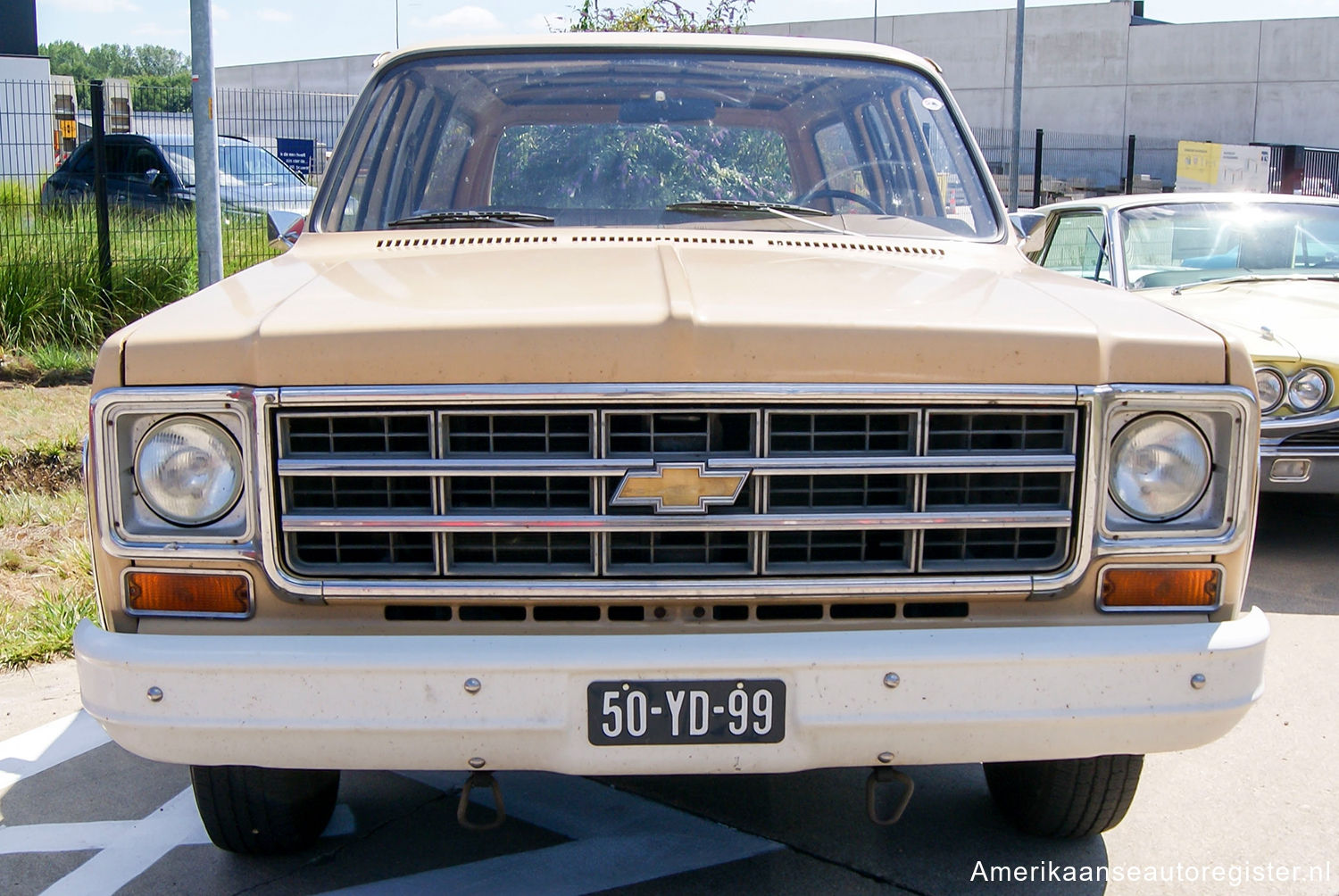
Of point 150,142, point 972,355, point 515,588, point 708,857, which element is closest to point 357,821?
point 708,857

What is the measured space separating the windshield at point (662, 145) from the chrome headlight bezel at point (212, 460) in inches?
48.3

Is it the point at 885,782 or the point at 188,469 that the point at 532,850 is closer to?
the point at 885,782

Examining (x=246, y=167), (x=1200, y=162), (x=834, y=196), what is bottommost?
(x=834, y=196)

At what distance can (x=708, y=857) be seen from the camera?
3100 millimetres

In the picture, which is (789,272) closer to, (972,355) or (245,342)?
(972,355)

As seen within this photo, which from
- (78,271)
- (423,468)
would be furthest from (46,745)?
(78,271)

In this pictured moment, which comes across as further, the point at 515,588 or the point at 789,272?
the point at 789,272

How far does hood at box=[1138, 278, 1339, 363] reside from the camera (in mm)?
5551

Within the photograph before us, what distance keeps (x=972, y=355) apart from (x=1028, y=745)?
29.0 inches

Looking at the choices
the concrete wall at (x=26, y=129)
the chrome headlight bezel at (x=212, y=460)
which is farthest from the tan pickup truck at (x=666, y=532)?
the concrete wall at (x=26, y=129)

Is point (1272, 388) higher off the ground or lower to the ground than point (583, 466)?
lower

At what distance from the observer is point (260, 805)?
115 inches

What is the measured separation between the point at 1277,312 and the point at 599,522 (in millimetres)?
4653

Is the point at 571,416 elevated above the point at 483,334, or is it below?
below
